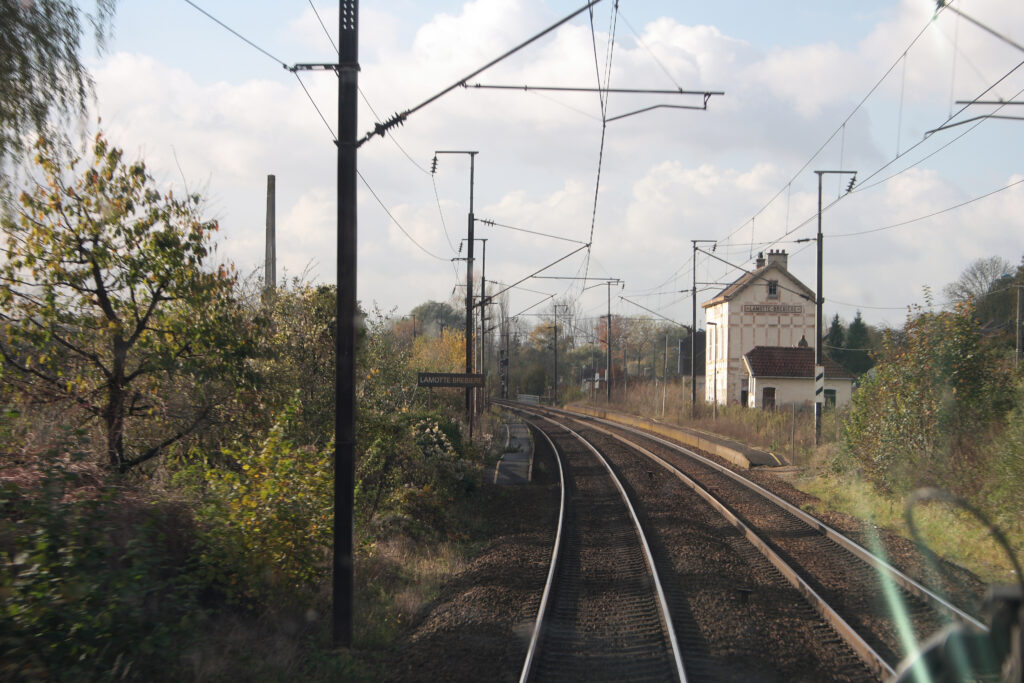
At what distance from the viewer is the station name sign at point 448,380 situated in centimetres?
1911

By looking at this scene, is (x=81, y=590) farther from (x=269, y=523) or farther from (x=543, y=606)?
(x=543, y=606)

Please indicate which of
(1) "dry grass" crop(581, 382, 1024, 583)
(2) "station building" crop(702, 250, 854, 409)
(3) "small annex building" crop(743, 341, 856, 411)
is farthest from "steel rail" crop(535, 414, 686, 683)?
(2) "station building" crop(702, 250, 854, 409)

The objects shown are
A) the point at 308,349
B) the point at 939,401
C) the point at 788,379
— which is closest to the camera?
the point at 308,349

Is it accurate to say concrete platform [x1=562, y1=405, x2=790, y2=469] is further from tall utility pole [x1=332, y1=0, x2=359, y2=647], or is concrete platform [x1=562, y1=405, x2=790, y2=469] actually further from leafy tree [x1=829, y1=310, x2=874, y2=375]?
leafy tree [x1=829, y1=310, x2=874, y2=375]

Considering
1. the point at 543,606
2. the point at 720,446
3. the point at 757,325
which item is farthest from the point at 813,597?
the point at 757,325

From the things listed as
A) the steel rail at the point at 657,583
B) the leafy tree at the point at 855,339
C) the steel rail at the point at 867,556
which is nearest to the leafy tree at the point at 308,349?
the steel rail at the point at 657,583

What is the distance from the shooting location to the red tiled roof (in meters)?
49.7

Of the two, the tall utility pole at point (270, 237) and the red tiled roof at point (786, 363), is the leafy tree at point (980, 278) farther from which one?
the tall utility pole at point (270, 237)

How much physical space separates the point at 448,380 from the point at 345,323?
39.0 ft

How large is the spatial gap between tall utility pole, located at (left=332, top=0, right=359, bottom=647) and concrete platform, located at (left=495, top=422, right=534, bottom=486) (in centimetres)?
1334

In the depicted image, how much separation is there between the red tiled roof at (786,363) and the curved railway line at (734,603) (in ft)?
114

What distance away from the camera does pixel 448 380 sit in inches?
767

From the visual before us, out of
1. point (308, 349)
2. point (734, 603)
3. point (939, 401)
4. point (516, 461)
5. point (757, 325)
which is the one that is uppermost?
point (757, 325)

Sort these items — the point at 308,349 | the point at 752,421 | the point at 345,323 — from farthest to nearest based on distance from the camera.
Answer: the point at 752,421 < the point at 308,349 < the point at 345,323
